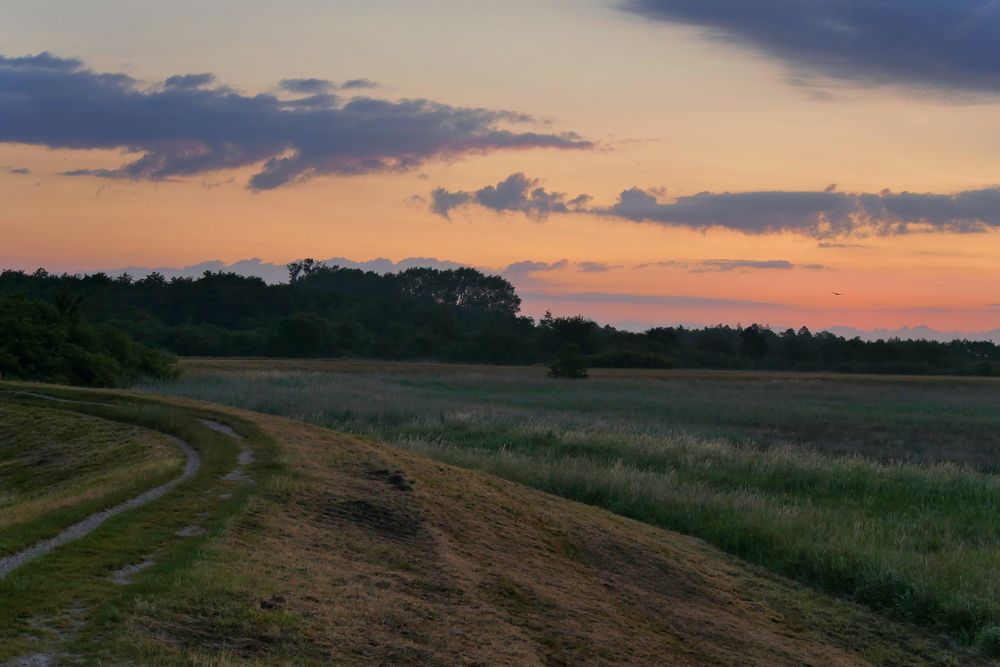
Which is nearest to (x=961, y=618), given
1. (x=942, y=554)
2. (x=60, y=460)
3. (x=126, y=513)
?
(x=942, y=554)

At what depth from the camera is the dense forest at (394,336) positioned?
119 meters

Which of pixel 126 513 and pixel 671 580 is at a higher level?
pixel 126 513

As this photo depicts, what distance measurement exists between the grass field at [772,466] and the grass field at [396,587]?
107 centimetres

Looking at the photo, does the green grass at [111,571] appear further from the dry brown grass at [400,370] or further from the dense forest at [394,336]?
the dense forest at [394,336]

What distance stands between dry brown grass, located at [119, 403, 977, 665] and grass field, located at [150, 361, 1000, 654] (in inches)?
45.3

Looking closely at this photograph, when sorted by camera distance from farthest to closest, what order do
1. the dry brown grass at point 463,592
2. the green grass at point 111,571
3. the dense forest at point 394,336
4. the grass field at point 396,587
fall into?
the dense forest at point 394,336, the dry brown grass at point 463,592, the grass field at point 396,587, the green grass at point 111,571

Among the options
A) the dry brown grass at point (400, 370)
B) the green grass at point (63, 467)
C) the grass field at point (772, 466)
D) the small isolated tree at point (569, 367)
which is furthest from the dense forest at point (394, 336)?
the green grass at point (63, 467)

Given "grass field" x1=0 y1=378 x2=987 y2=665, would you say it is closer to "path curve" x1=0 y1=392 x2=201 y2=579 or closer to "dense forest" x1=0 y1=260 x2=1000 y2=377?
"path curve" x1=0 y1=392 x2=201 y2=579

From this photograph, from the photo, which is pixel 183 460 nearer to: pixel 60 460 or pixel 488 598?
pixel 60 460

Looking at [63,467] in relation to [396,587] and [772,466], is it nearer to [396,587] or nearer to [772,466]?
[396,587]

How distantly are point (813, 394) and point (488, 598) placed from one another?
65280 millimetres

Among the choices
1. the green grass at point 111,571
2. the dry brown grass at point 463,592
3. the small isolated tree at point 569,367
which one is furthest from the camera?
the small isolated tree at point 569,367

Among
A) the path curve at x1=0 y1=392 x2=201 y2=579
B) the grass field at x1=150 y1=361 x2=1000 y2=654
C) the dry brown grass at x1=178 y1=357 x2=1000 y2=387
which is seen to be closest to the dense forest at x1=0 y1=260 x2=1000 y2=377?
the dry brown grass at x1=178 y1=357 x2=1000 y2=387

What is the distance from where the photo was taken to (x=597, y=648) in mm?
11039
